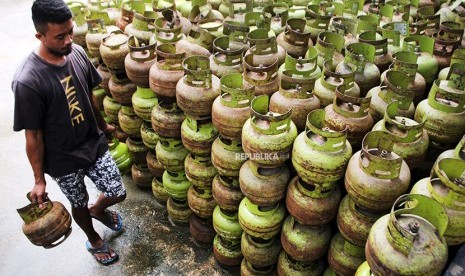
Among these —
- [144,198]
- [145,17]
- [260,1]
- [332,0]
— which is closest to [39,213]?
[144,198]

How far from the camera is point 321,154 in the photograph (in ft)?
6.47

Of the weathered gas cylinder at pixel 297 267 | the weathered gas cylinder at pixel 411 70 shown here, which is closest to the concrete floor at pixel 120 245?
the weathered gas cylinder at pixel 297 267

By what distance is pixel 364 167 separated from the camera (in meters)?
1.86

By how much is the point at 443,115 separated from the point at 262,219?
3.99 feet

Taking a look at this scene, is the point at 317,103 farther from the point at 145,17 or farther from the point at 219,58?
the point at 145,17

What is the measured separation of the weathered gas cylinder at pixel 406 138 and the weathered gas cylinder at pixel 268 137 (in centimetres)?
51

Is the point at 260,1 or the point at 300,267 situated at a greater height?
the point at 260,1

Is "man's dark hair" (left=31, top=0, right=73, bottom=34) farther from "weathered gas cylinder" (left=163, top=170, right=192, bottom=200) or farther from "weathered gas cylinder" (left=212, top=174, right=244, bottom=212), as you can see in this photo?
"weathered gas cylinder" (left=163, top=170, right=192, bottom=200)

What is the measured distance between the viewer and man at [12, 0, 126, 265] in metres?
2.17

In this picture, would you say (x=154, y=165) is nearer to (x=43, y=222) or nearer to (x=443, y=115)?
(x=43, y=222)

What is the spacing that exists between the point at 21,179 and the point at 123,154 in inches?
43.4

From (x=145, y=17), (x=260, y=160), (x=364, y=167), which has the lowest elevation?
(x=260, y=160)

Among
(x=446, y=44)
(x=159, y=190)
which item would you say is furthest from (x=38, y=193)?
(x=446, y=44)

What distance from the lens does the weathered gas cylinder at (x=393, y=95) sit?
7.49ft
